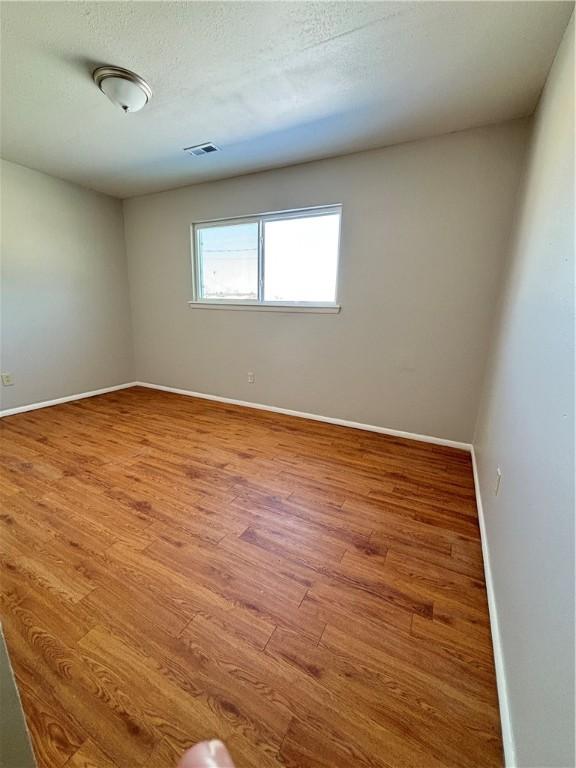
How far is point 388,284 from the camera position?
2.66 metres

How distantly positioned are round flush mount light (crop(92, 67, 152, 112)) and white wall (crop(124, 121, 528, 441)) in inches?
54.8

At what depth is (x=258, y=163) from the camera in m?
2.83

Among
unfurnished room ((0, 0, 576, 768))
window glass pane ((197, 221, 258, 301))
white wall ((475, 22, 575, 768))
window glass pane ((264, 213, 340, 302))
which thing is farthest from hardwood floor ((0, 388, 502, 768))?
window glass pane ((197, 221, 258, 301))

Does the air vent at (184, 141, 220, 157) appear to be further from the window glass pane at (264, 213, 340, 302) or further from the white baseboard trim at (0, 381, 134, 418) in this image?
the white baseboard trim at (0, 381, 134, 418)

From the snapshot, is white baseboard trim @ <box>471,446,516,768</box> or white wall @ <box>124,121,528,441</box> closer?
white baseboard trim @ <box>471,446,516,768</box>

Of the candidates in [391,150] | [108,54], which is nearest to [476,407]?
[391,150]

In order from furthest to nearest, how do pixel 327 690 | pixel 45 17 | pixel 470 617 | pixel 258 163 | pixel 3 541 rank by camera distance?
pixel 258 163 < pixel 3 541 < pixel 45 17 < pixel 470 617 < pixel 327 690

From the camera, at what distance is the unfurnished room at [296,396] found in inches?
34.9

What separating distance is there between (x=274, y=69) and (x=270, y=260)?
1631 millimetres

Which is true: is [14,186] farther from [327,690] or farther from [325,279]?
[327,690]

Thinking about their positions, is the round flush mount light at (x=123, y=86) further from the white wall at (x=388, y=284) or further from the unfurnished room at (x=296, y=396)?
the white wall at (x=388, y=284)

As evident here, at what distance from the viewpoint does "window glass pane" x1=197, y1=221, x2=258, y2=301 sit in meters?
3.34

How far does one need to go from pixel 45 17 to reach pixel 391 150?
7.42 feet

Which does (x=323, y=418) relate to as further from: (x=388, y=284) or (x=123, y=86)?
(x=123, y=86)
